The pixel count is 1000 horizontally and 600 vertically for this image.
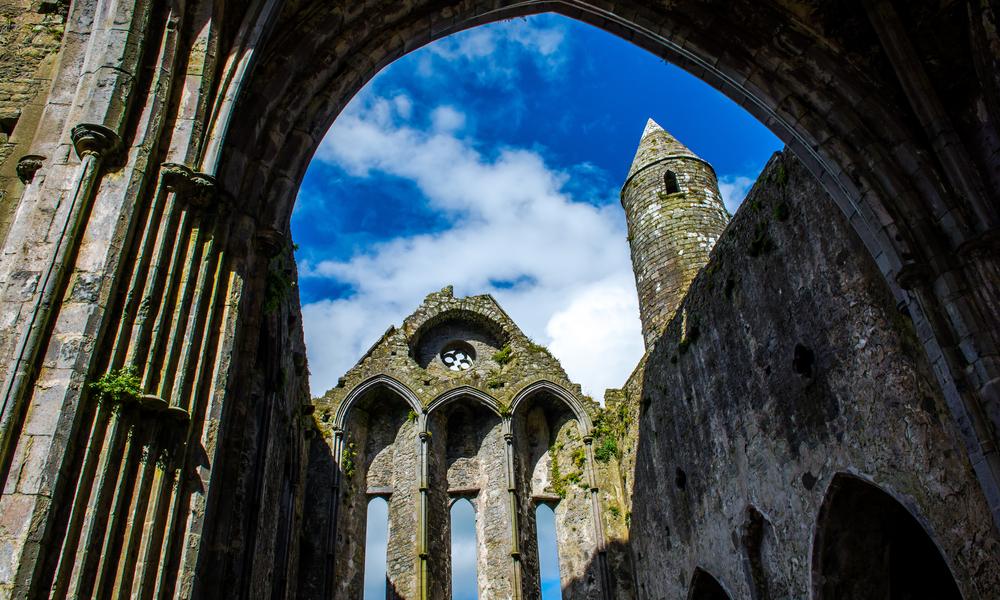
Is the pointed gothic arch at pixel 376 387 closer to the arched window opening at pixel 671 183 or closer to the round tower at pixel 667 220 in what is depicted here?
the round tower at pixel 667 220

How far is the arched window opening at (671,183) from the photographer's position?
47.3 feet

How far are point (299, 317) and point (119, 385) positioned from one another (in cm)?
727

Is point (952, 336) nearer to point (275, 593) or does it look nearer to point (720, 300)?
point (720, 300)

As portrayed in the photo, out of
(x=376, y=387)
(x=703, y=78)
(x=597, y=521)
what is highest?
(x=376, y=387)

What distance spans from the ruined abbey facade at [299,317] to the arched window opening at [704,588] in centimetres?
4

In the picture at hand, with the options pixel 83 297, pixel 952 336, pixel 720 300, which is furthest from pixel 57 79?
pixel 720 300

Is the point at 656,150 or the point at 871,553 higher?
the point at 656,150

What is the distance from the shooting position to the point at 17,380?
10.2 feet

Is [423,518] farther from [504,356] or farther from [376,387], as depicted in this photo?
[504,356]

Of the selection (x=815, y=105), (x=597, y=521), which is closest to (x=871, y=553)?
(x=815, y=105)

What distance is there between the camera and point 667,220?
13.6 m

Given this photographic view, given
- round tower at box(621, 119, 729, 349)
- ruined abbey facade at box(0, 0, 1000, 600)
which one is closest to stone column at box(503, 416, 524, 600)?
ruined abbey facade at box(0, 0, 1000, 600)

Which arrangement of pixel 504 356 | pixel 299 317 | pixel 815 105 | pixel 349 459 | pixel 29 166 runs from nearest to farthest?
1. pixel 29 166
2. pixel 815 105
3. pixel 299 317
4. pixel 349 459
5. pixel 504 356

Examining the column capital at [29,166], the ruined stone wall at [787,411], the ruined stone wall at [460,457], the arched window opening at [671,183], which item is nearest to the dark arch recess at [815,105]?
the ruined stone wall at [787,411]
